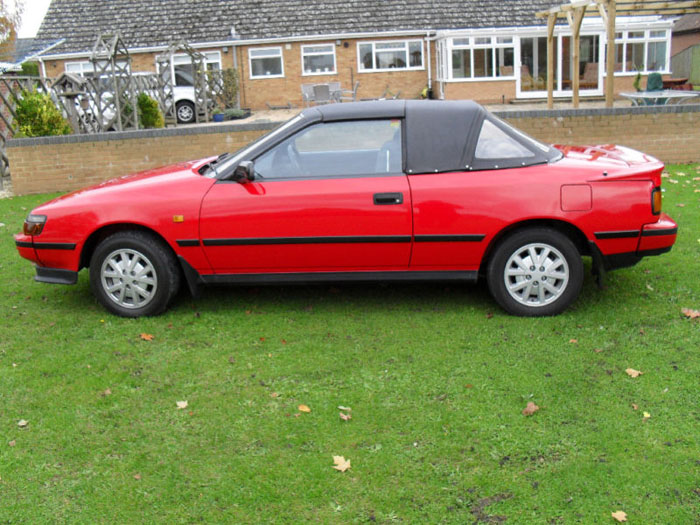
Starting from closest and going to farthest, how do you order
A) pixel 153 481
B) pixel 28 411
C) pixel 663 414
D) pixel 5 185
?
pixel 153 481 < pixel 663 414 < pixel 28 411 < pixel 5 185

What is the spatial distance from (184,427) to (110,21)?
30.6 metres

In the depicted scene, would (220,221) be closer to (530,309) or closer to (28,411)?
(28,411)

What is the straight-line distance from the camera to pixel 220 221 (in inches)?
222

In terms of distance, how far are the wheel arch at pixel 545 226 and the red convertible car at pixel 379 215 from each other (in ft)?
0.04

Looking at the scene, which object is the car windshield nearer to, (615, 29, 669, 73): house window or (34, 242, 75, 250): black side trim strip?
(34, 242, 75, 250): black side trim strip

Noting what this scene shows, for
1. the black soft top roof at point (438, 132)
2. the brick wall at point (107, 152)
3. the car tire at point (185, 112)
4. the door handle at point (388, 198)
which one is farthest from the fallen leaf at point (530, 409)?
the car tire at point (185, 112)

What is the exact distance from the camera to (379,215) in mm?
5512

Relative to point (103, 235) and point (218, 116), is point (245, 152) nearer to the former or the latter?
point (103, 235)

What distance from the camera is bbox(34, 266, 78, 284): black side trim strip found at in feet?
19.5

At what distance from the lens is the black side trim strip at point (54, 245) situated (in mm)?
5852

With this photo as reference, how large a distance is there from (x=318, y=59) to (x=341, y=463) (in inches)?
1091

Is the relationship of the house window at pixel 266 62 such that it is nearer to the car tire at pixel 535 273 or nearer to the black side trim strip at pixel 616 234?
the car tire at pixel 535 273

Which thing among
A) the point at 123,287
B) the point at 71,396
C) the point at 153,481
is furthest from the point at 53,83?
the point at 153,481

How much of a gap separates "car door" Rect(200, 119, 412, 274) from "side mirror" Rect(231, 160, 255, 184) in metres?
0.06
